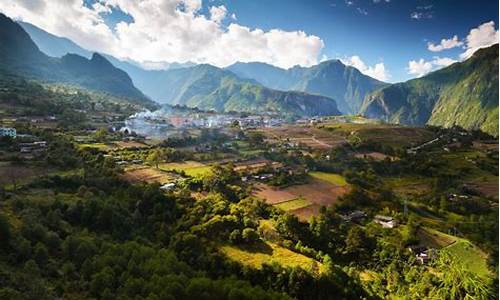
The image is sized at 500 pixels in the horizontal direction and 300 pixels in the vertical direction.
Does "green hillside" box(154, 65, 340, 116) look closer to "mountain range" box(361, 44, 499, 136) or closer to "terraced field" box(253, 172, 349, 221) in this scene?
"mountain range" box(361, 44, 499, 136)

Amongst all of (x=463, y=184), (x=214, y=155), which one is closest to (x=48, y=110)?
(x=214, y=155)

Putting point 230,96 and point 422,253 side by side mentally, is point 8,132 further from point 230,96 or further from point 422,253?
point 230,96

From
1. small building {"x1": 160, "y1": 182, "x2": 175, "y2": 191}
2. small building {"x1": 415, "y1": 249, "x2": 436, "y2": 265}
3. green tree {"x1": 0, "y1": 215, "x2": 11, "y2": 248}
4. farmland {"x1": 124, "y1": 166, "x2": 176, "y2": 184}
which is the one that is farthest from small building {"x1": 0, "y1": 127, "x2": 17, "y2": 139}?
small building {"x1": 415, "y1": 249, "x2": 436, "y2": 265}

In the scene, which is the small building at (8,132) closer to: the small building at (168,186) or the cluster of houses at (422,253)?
the small building at (168,186)

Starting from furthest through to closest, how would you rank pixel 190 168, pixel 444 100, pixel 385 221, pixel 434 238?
pixel 444 100 < pixel 190 168 < pixel 385 221 < pixel 434 238

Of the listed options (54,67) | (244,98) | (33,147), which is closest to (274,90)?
(244,98)
